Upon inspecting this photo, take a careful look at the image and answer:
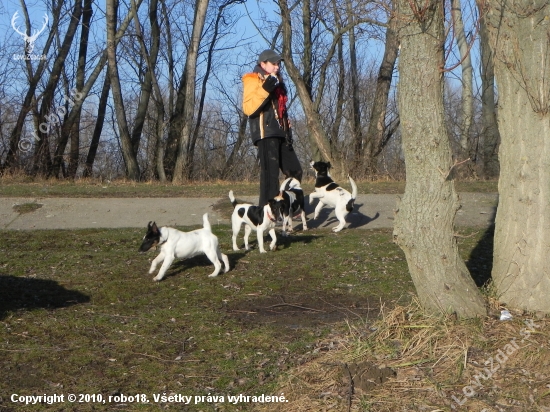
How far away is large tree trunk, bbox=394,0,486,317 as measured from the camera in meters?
5.58

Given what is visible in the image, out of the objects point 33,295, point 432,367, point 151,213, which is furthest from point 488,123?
point 432,367

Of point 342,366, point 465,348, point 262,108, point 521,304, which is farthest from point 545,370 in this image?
point 262,108

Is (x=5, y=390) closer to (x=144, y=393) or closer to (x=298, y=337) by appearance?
(x=144, y=393)

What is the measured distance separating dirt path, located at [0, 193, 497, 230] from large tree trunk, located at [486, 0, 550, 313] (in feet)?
18.1

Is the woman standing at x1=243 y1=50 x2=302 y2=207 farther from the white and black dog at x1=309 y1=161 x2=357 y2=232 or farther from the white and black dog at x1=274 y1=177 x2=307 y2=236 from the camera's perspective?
the white and black dog at x1=309 y1=161 x2=357 y2=232

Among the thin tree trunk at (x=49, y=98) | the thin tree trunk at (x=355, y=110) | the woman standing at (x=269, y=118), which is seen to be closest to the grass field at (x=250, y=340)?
the woman standing at (x=269, y=118)

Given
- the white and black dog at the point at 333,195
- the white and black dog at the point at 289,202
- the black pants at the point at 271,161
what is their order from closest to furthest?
the white and black dog at the point at 289,202, the black pants at the point at 271,161, the white and black dog at the point at 333,195

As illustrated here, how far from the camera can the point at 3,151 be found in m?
20.2

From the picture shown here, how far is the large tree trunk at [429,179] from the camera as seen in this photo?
18.3 feet

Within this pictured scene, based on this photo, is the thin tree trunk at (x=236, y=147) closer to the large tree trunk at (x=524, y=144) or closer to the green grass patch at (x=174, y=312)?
the green grass patch at (x=174, y=312)

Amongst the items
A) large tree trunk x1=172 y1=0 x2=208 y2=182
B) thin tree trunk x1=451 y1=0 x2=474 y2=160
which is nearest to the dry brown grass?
thin tree trunk x1=451 y1=0 x2=474 y2=160

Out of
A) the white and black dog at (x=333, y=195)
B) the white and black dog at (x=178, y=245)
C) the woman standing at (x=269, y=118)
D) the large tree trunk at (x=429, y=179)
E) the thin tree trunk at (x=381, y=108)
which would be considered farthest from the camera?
the thin tree trunk at (x=381, y=108)

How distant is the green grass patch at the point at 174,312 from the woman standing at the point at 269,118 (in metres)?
1.03

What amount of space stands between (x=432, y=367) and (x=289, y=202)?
5.09 metres
